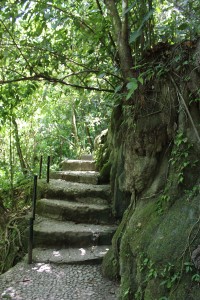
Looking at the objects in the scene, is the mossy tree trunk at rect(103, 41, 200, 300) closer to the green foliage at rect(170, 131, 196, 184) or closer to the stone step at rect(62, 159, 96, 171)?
the green foliage at rect(170, 131, 196, 184)

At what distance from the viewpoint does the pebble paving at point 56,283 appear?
3.55 m

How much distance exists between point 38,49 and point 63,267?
3053 mm

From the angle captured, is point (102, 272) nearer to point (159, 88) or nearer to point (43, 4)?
point (159, 88)

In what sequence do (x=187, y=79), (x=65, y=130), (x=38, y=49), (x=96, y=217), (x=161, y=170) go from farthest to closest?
(x=65, y=130) < (x=96, y=217) < (x=38, y=49) < (x=161, y=170) < (x=187, y=79)

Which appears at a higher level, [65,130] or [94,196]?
[65,130]

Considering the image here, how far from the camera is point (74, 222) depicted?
216 inches

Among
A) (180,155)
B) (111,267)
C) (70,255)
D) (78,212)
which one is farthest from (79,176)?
(180,155)

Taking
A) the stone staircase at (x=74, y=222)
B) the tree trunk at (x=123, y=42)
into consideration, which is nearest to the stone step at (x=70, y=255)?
the stone staircase at (x=74, y=222)

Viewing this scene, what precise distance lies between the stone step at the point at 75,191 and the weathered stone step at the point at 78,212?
0.71ft

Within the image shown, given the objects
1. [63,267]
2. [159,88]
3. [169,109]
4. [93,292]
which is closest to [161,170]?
[169,109]

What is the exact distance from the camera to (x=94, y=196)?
5.97 metres

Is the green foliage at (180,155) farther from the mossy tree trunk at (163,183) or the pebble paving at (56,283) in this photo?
the pebble paving at (56,283)

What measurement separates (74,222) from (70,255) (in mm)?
912

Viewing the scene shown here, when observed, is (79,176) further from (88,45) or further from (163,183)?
(163,183)
